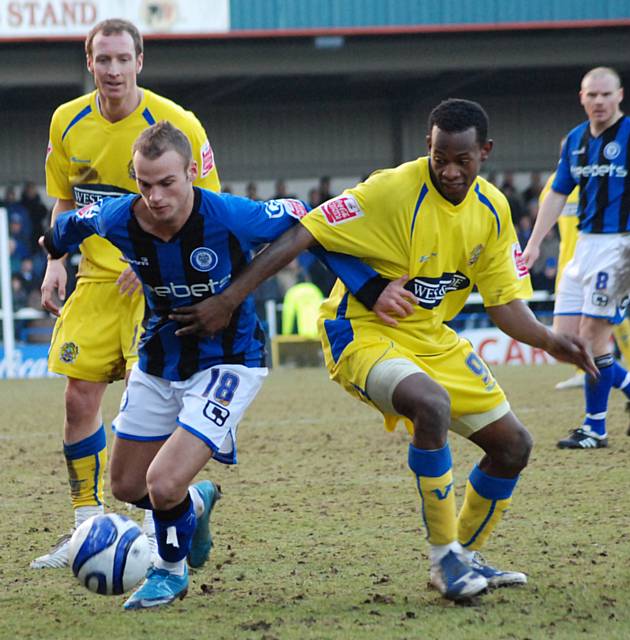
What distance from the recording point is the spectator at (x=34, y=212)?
19.0m

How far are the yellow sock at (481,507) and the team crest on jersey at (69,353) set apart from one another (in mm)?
1767

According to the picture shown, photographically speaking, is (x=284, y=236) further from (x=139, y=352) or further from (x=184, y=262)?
(x=139, y=352)

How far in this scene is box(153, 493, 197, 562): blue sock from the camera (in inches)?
167

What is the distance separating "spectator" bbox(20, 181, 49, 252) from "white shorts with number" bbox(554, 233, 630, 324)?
12.6 m

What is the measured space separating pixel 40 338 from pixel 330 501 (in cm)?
1111

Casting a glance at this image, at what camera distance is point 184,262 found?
434 centimetres

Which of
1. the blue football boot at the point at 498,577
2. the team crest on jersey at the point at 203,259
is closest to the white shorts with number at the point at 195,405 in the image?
the team crest on jersey at the point at 203,259

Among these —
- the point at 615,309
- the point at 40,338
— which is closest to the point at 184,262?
the point at 615,309

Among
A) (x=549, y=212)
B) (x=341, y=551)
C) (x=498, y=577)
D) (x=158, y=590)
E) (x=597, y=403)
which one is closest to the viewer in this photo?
(x=158, y=590)

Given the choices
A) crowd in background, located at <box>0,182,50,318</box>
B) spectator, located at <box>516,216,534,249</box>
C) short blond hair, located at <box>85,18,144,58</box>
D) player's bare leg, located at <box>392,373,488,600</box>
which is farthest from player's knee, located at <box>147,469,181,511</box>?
spectator, located at <box>516,216,534,249</box>

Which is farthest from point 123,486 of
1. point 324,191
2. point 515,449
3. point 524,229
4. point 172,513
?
point 324,191

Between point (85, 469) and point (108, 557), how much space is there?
1292 millimetres

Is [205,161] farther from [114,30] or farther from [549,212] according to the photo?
[549,212]

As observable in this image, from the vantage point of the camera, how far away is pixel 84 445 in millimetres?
5203
